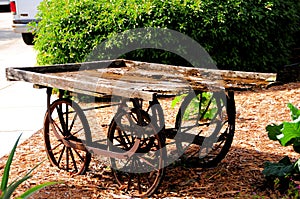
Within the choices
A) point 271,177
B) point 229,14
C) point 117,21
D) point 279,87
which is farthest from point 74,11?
point 271,177

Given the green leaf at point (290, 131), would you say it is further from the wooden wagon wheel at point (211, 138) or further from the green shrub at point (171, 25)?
the green shrub at point (171, 25)

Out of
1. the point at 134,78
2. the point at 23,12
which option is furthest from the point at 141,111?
the point at 23,12

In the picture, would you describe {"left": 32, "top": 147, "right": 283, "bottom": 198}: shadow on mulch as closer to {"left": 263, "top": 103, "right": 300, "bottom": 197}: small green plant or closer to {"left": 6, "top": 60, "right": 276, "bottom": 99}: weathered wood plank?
{"left": 263, "top": 103, "right": 300, "bottom": 197}: small green plant

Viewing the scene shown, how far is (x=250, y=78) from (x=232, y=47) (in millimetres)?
3634

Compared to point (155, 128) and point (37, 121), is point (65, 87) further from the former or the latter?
point (37, 121)

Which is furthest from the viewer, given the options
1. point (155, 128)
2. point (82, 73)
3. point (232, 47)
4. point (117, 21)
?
point (232, 47)

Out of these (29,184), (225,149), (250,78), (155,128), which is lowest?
(29,184)

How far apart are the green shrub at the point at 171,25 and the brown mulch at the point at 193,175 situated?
1.79 meters

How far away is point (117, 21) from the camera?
762 cm

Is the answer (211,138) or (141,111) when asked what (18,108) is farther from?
(141,111)

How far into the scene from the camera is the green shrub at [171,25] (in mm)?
7680

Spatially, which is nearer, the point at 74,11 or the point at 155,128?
the point at 155,128

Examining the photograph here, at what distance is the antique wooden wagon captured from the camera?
4.37 metres

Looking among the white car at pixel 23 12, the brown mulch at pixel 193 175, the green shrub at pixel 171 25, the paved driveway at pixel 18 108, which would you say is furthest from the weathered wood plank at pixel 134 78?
the white car at pixel 23 12
